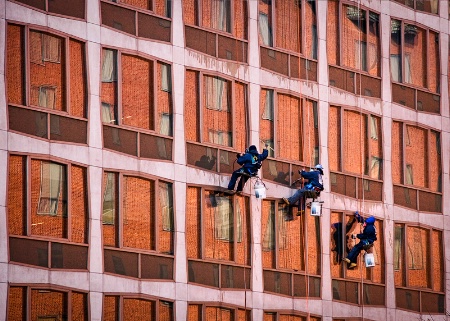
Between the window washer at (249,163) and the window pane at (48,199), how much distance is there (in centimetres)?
609

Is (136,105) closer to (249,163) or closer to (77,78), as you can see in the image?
(77,78)

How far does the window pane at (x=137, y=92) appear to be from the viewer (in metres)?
45.6

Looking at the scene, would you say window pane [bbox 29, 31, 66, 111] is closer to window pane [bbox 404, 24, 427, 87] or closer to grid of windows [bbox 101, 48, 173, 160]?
grid of windows [bbox 101, 48, 173, 160]

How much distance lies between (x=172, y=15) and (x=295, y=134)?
6.37 meters

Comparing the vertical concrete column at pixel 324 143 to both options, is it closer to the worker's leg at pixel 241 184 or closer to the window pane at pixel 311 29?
the window pane at pixel 311 29

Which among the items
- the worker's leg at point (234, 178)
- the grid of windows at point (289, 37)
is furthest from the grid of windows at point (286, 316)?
the grid of windows at point (289, 37)

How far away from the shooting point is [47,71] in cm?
4359

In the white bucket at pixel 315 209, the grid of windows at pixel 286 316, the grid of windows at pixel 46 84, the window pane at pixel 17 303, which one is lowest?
the window pane at pixel 17 303

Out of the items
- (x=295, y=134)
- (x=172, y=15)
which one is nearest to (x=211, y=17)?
(x=172, y=15)

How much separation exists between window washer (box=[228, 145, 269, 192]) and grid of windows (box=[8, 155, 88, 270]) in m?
5.35

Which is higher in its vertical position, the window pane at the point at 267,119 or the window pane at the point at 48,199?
the window pane at the point at 267,119

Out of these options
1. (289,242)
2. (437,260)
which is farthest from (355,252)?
(437,260)

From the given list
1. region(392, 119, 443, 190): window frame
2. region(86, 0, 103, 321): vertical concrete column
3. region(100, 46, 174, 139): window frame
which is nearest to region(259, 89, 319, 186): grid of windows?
region(100, 46, 174, 139): window frame

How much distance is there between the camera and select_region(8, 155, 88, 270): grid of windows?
4191 centimetres
